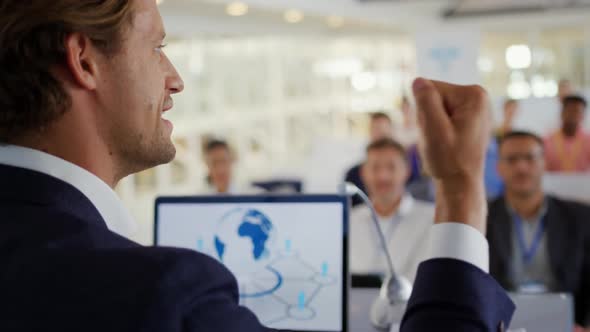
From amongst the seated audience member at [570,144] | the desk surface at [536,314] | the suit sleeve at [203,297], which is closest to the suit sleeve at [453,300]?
the suit sleeve at [203,297]

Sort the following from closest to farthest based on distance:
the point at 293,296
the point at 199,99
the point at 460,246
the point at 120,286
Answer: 1. the point at 120,286
2. the point at 460,246
3. the point at 293,296
4. the point at 199,99

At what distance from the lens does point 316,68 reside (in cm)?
1323

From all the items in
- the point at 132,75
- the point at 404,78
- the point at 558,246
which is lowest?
the point at 558,246

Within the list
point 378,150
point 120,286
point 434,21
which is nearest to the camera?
point 120,286

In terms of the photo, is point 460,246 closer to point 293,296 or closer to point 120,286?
point 120,286

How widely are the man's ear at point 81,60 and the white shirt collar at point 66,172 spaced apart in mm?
90

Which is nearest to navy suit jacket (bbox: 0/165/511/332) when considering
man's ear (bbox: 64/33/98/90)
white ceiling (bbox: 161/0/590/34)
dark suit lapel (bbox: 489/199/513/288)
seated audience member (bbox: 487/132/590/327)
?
man's ear (bbox: 64/33/98/90)

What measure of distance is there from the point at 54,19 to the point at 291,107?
460 inches

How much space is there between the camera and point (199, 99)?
338 inches

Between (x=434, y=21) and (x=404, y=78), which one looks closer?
(x=434, y=21)

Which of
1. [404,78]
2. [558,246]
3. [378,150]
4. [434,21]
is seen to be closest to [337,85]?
[404,78]

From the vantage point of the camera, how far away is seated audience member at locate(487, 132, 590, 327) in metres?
2.92

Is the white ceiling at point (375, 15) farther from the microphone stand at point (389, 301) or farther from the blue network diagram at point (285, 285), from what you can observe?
the blue network diagram at point (285, 285)

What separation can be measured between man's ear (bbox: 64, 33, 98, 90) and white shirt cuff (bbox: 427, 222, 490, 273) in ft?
1.35
